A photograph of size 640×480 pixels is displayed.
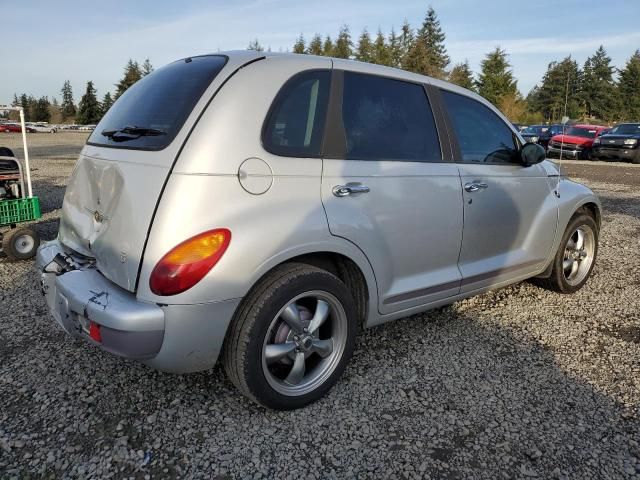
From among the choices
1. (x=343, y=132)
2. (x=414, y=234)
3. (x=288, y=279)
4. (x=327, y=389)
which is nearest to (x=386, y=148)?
(x=343, y=132)

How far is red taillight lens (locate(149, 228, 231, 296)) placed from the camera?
2.20m

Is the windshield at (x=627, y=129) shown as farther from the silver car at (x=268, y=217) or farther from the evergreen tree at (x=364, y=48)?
the evergreen tree at (x=364, y=48)

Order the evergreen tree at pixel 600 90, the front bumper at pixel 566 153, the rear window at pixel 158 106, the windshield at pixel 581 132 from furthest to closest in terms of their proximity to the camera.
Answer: the evergreen tree at pixel 600 90
the windshield at pixel 581 132
the front bumper at pixel 566 153
the rear window at pixel 158 106

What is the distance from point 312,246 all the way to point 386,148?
0.85 meters

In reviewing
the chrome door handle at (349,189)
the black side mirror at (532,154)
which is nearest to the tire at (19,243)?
the chrome door handle at (349,189)

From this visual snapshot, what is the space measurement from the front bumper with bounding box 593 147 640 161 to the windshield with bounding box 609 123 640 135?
3.85ft

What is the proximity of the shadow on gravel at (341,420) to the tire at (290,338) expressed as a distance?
16 centimetres

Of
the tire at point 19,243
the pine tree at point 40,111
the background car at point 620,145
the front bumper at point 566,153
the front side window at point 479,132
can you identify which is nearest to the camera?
the front side window at point 479,132

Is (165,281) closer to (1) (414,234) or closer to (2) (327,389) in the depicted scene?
(2) (327,389)

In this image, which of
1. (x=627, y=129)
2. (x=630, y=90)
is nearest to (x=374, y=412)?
(x=627, y=129)

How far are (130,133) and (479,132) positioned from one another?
2.36 m

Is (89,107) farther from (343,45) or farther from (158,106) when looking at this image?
(158,106)

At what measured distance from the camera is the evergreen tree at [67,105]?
3748 inches

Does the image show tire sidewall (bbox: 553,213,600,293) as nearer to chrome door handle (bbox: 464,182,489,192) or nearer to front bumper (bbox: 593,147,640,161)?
chrome door handle (bbox: 464,182,489,192)
